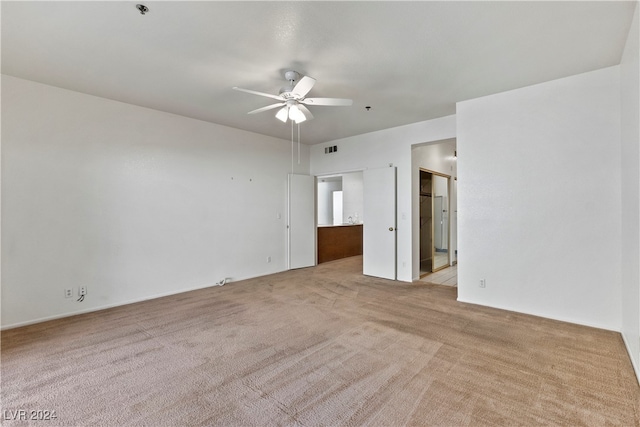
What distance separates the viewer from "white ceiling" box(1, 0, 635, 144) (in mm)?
2188

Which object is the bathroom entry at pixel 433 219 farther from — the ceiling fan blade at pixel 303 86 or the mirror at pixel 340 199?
the ceiling fan blade at pixel 303 86

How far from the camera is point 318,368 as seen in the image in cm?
240

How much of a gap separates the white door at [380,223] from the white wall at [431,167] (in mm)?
382

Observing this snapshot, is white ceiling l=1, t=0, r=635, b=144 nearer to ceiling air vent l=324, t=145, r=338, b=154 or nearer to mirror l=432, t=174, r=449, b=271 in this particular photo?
ceiling air vent l=324, t=145, r=338, b=154

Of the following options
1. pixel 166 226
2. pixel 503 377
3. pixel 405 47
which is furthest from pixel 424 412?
pixel 166 226

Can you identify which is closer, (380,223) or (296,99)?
(296,99)

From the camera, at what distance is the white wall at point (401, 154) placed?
190 inches

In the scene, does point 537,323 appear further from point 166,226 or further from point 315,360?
point 166,226

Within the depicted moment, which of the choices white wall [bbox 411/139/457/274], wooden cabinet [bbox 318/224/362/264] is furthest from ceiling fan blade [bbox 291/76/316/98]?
wooden cabinet [bbox 318/224/362/264]

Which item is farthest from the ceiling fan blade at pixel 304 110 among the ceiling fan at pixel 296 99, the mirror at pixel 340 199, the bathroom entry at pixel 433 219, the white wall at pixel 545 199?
the mirror at pixel 340 199

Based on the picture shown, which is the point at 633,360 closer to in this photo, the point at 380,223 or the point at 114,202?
the point at 380,223

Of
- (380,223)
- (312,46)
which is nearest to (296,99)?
(312,46)

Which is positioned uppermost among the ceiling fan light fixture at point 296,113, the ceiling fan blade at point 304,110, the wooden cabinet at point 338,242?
the ceiling fan blade at point 304,110

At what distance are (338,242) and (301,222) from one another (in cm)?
176
